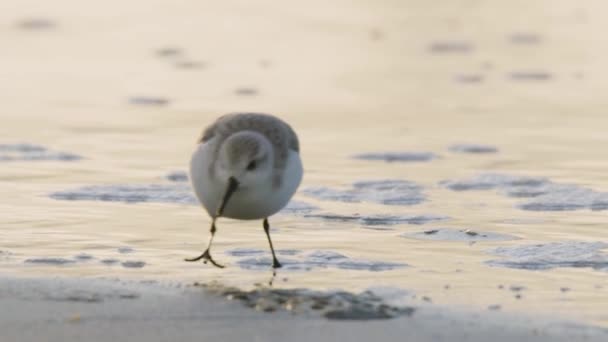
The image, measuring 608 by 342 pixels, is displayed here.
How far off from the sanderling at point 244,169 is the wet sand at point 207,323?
2.15 feet

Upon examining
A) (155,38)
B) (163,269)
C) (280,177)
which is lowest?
(155,38)

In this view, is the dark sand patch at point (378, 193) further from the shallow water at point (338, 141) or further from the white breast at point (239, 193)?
the white breast at point (239, 193)

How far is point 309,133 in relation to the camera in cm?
969

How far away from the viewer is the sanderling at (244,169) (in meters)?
5.85

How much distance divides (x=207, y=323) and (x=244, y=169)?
934mm

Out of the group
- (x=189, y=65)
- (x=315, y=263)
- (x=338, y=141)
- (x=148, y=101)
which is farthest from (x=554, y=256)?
(x=189, y=65)

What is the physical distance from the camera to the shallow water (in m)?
6.12

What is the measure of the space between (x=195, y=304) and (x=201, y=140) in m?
1.11

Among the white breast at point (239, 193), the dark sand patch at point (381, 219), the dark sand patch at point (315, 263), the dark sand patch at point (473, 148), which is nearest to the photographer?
the white breast at point (239, 193)

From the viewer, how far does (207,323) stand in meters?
5.08

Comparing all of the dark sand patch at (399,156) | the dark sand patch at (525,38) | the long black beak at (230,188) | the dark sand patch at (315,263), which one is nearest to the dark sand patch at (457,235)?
the dark sand patch at (315,263)

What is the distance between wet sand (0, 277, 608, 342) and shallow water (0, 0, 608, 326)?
29 centimetres

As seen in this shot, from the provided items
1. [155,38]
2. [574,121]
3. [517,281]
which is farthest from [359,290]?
[155,38]

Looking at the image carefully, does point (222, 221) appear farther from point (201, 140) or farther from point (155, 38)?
point (155, 38)
